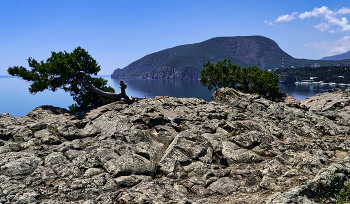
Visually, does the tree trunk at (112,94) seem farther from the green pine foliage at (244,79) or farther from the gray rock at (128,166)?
the green pine foliage at (244,79)

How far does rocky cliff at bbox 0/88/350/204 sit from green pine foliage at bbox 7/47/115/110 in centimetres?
775

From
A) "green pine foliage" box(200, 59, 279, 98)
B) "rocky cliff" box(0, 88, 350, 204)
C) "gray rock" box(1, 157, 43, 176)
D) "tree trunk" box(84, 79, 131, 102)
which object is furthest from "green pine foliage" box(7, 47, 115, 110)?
"green pine foliage" box(200, 59, 279, 98)

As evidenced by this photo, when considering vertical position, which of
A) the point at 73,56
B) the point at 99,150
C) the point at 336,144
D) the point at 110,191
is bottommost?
the point at 336,144

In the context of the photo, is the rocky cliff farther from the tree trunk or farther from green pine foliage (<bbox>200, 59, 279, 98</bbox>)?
green pine foliage (<bbox>200, 59, 279, 98</bbox>)

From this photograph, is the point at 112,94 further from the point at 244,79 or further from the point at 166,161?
the point at 244,79

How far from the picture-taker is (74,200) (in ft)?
34.4

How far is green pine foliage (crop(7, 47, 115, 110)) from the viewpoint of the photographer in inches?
1206

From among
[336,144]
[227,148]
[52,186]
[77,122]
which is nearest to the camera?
[52,186]

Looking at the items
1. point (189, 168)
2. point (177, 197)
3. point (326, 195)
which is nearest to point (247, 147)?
point (189, 168)

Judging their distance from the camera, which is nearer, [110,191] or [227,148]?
[110,191]

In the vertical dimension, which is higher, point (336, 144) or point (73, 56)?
point (73, 56)

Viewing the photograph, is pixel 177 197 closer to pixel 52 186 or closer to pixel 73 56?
pixel 52 186

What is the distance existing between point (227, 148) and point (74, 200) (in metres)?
12.5

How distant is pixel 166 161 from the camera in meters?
14.7
